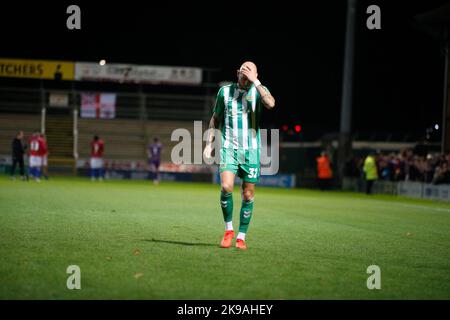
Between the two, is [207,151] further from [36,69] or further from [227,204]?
[36,69]

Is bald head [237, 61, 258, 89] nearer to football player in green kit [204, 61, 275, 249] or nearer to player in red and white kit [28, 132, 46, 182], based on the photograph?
football player in green kit [204, 61, 275, 249]

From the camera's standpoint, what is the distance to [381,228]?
45.0 ft

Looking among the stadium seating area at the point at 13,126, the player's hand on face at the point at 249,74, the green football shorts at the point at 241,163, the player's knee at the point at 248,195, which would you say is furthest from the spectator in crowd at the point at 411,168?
the stadium seating area at the point at 13,126

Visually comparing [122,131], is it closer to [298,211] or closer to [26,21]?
[26,21]

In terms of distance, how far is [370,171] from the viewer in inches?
1215

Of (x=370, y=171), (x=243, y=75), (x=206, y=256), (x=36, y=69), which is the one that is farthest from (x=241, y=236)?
(x=36, y=69)

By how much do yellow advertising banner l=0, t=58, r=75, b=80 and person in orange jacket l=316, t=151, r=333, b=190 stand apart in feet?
57.5

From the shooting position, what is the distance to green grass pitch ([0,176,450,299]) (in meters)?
6.41

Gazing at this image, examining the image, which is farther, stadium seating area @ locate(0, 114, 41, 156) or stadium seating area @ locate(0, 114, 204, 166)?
stadium seating area @ locate(0, 114, 204, 166)

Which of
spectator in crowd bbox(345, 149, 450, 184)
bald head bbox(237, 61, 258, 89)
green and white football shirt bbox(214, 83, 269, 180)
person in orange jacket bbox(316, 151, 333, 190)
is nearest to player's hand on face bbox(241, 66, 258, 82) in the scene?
bald head bbox(237, 61, 258, 89)

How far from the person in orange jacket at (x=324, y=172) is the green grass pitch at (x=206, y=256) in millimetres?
18042

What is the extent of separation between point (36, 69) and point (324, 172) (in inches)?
762

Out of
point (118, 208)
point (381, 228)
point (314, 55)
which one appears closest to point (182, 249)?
point (381, 228)

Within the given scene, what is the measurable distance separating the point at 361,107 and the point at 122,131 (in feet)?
96.0
